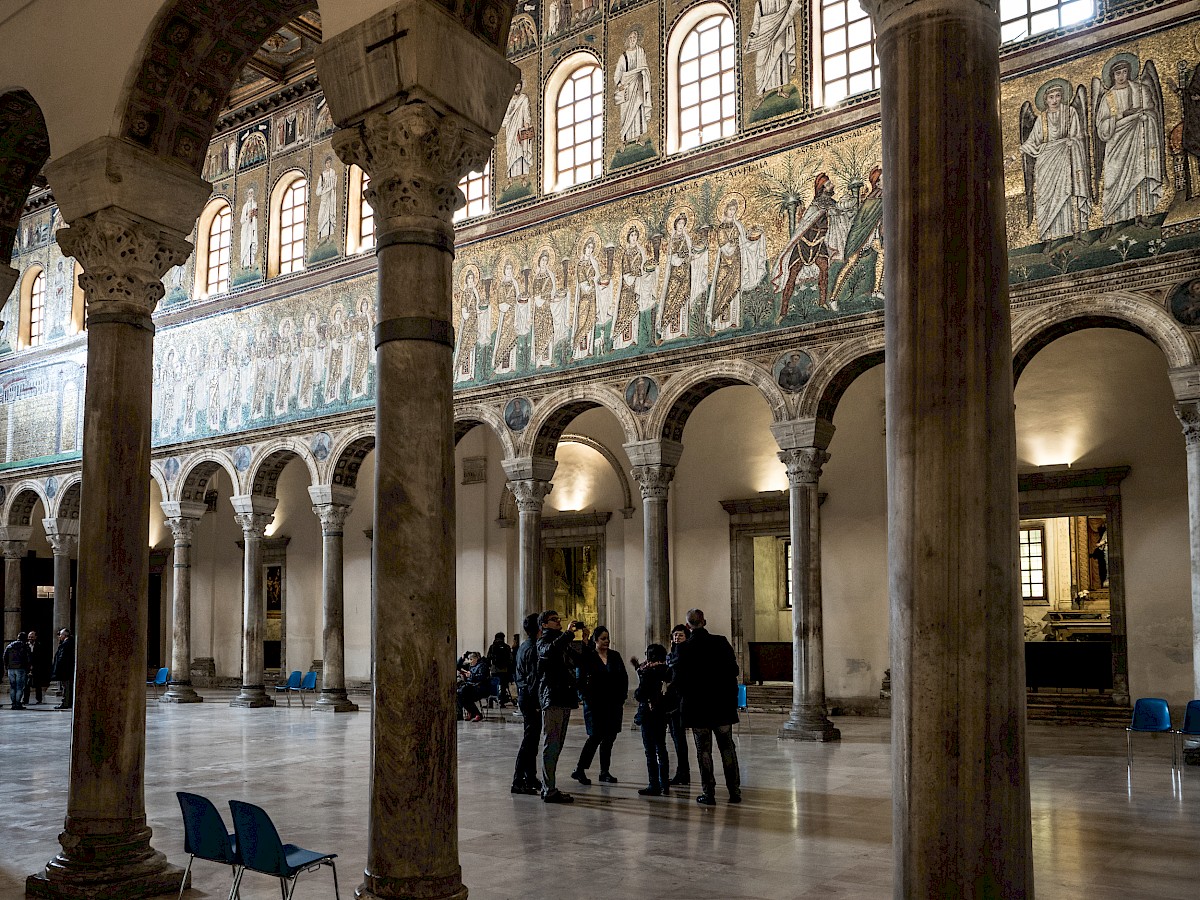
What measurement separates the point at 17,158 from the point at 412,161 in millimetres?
4990

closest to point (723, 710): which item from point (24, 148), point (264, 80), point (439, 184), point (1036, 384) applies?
point (439, 184)

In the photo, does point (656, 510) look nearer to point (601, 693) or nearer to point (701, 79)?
point (701, 79)

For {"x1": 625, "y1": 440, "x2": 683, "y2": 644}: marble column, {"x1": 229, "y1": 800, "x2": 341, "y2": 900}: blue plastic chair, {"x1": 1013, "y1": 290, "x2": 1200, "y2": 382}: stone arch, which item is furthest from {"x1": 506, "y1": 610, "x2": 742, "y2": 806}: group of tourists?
{"x1": 625, "y1": 440, "x2": 683, "y2": 644}: marble column

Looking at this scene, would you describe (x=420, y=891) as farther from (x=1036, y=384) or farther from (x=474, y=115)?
(x=1036, y=384)

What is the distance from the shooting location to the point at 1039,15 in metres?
12.9

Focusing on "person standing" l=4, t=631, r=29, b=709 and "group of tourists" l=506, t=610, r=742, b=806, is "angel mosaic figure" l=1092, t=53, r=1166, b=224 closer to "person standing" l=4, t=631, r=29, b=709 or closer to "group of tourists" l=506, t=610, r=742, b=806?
"group of tourists" l=506, t=610, r=742, b=806

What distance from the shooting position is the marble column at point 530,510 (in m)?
16.9

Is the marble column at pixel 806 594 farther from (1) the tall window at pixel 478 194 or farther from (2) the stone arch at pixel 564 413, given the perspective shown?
(1) the tall window at pixel 478 194

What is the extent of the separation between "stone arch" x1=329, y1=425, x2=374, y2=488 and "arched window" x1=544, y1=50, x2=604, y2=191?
545 centimetres

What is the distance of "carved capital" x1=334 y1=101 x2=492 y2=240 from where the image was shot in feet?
16.3

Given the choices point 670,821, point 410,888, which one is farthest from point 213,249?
point 410,888

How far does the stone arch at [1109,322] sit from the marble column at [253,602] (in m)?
14.1

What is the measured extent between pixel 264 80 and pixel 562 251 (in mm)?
8274

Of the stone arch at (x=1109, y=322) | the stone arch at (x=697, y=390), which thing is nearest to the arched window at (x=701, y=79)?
Result: the stone arch at (x=697, y=390)
